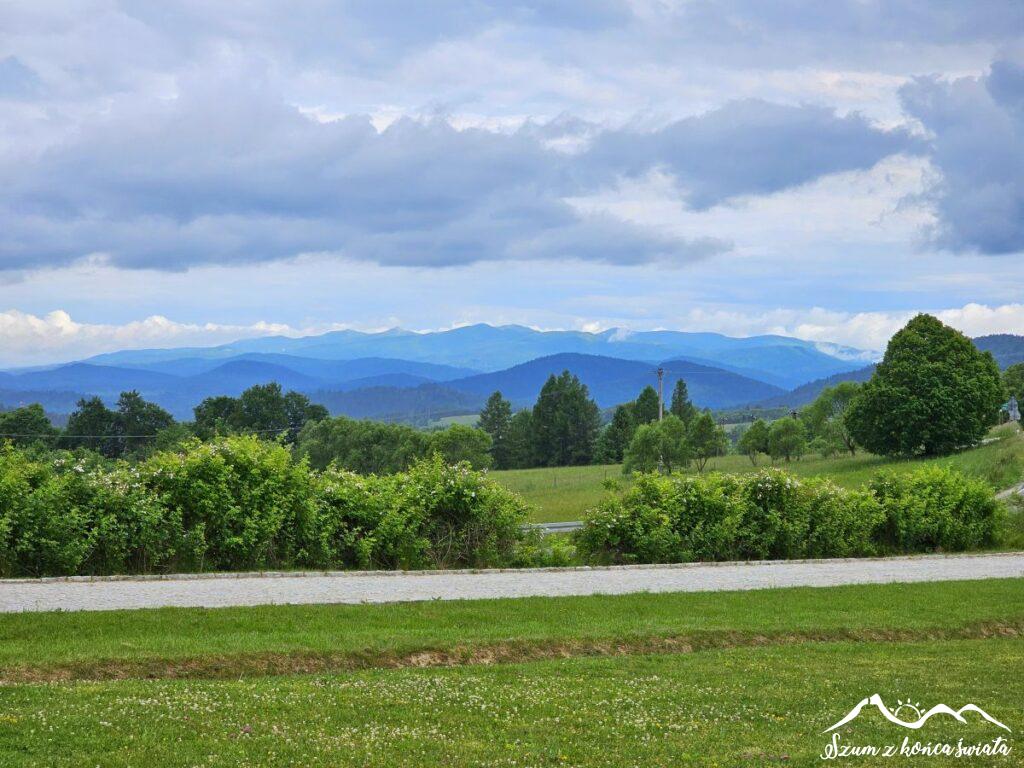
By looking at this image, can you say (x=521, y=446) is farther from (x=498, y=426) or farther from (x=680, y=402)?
(x=680, y=402)

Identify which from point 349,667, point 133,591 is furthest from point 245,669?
point 133,591

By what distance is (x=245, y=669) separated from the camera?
10.6m

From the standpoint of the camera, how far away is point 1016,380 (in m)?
99.6

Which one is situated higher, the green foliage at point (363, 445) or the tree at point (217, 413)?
the tree at point (217, 413)

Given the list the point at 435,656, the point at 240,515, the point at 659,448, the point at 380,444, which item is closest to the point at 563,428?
the point at 380,444

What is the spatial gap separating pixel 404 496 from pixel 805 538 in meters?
9.77

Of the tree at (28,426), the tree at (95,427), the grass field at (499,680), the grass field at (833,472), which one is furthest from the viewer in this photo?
the tree at (95,427)

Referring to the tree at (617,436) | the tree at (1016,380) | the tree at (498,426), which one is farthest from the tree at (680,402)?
the tree at (1016,380)

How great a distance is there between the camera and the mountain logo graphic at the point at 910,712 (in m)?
8.40

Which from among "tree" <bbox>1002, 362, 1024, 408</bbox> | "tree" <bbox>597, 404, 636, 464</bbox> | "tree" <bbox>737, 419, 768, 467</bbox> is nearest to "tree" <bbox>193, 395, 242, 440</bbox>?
"tree" <bbox>597, 404, 636, 464</bbox>

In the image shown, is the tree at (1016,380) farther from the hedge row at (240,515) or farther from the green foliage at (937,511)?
the hedge row at (240,515)

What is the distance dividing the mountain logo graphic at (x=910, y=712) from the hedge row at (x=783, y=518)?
12.4 meters

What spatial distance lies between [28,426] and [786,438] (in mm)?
68875

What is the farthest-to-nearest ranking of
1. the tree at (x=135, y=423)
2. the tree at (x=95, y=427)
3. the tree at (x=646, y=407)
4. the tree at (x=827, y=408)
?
the tree at (x=646, y=407), the tree at (x=135, y=423), the tree at (x=95, y=427), the tree at (x=827, y=408)
